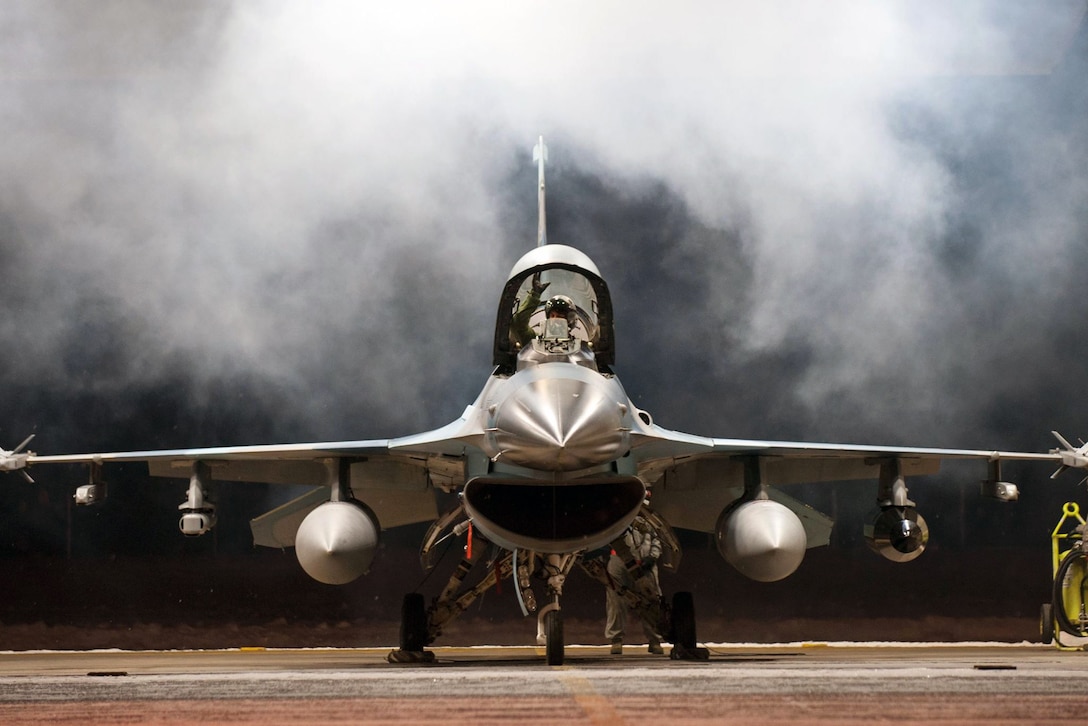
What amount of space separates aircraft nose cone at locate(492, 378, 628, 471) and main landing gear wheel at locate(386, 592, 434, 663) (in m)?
2.81

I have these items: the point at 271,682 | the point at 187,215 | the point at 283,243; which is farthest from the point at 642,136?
the point at 271,682

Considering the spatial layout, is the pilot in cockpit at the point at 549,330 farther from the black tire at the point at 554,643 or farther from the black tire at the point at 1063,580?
the black tire at the point at 1063,580

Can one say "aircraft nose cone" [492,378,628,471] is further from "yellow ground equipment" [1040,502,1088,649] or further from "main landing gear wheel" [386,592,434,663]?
"yellow ground equipment" [1040,502,1088,649]

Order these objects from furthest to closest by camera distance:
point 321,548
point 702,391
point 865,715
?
point 702,391 < point 321,548 < point 865,715

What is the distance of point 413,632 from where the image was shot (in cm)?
906

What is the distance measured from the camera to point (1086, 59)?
13.1 m

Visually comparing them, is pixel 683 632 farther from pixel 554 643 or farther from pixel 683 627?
pixel 554 643

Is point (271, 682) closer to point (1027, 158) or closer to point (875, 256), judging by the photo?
point (875, 256)

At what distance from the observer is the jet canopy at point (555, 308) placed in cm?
765

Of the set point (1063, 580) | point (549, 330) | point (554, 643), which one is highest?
point (549, 330)

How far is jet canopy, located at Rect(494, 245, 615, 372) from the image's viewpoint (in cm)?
765

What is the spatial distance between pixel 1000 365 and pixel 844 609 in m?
3.53

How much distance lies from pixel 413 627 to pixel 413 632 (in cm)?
4

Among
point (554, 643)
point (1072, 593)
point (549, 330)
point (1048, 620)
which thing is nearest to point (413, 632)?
point (554, 643)
